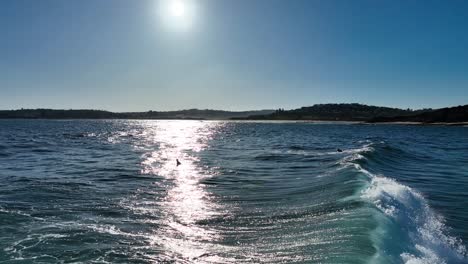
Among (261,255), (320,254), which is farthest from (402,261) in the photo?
(261,255)

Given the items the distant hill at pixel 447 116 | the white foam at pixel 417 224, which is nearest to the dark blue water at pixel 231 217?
the white foam at pixel 417 224

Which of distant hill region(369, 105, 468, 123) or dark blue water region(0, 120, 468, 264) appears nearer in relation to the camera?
dark blue water region(0, 120, 468, 264)

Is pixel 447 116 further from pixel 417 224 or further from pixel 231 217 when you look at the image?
pixel 231 217

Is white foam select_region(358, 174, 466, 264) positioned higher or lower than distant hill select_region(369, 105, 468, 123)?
lower

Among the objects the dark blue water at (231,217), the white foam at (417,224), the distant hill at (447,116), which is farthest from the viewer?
the distant hill at (447,116)

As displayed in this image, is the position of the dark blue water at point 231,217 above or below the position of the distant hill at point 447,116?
below

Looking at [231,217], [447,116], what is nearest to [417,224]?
[231,217]

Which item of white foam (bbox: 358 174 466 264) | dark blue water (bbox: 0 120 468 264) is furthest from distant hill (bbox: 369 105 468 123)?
white foam (bbox: 358 174 466 264)

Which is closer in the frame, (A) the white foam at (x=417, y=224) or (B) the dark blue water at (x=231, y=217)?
(A) the white foam at (x=417, y=224)

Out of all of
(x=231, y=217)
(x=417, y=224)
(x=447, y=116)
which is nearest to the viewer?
(x=417, y=224)

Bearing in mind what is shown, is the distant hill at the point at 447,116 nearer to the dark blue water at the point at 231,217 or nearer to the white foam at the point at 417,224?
the dark blue water at the point at 231,217

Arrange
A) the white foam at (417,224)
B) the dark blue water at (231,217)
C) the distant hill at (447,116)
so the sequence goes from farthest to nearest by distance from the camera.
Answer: the distant hill at (447,116), the dark blue water at (231,217), the white foam at (417,224)

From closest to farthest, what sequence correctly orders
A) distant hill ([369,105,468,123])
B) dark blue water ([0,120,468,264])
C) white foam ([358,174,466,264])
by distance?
1. white foam ([358,174,466,264])
2. dark blue water ([0,120,468,264])
3. distant hill ([369,105,468,123])

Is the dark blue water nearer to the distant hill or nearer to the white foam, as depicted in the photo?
the white foam
